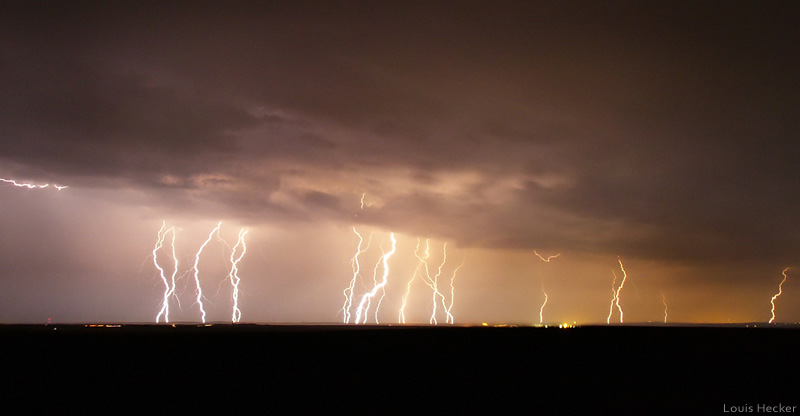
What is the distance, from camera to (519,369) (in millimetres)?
14523

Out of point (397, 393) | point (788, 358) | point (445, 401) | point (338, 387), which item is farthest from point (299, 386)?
point (788, 358)

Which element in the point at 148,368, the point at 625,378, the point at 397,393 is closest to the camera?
the point at 397,393

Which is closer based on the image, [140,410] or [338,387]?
[140,410]

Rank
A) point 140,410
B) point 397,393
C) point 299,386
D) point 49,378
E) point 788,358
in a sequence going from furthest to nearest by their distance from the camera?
point 788,358 → point 49,378 → point 299,386 → point 397,393 → point 140,410

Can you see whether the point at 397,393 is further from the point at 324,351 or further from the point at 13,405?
the point at 324,351

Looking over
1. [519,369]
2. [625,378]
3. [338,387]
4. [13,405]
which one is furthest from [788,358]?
[13,405]

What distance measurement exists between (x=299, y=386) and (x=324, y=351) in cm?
883

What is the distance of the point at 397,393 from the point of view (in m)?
10.4

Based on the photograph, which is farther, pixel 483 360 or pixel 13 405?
pixel 483 360

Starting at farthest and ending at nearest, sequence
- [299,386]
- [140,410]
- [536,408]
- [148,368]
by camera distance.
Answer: [148,368] < [299,386] < [536,408] < [140,410]

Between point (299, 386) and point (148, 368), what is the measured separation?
5.28 meters

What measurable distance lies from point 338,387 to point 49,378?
6444 millimetres

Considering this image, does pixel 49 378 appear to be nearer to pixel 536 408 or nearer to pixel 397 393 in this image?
pixel 397 393

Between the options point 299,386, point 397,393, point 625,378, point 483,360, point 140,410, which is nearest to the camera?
point 140,410
